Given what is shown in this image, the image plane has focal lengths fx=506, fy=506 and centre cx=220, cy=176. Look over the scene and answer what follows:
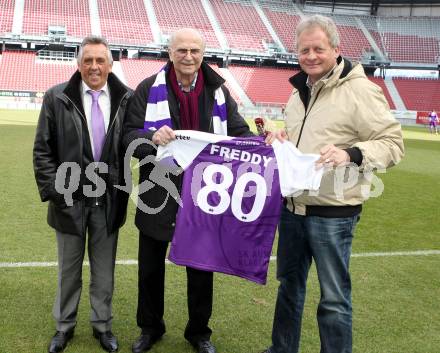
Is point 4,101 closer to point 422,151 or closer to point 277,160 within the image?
point 422,151

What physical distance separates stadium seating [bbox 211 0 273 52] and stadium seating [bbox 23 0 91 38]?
40.3 ft

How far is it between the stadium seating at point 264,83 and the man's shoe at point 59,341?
119 feet

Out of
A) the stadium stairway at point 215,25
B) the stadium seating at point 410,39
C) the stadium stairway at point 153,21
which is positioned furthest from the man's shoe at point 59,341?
the stadium seating at point 410,39

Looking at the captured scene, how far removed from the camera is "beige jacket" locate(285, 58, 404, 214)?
2469 mm

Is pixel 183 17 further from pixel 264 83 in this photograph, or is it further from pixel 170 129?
pixel 170 129

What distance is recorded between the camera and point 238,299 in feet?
13.7

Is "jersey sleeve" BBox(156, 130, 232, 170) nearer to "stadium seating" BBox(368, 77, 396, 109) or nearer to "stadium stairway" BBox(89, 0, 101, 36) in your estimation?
"stadium stairway" BBox(89, 0, 101, 36)

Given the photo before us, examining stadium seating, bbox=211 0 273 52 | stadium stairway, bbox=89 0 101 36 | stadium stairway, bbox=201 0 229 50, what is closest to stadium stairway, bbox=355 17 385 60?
stadium seating, bbox=211 0 273 52

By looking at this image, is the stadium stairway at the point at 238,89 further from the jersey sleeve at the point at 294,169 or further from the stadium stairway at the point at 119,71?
the jersey sleeve at the point at 294,169

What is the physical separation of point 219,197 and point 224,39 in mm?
43541

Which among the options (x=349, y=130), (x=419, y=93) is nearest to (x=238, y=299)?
(x=349, y=130)

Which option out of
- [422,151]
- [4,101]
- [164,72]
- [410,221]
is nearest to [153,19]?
[4,101]

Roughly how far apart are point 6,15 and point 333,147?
144 feet

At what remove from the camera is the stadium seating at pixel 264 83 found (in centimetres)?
3981
